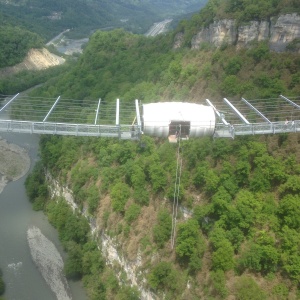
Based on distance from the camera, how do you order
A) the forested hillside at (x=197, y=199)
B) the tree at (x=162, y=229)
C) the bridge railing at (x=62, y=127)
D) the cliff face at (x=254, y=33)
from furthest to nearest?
the cliff face at (x=254, y=33)
the tree at (x=162, y=229)
the bridge railing at (x=62, y=127)
the forested hillside at (x=197, y=199)

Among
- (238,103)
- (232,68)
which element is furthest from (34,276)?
(232,68)

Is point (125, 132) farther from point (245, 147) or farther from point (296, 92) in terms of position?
point (296, 92)

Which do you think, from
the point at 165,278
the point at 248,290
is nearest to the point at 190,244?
the point at 165,278

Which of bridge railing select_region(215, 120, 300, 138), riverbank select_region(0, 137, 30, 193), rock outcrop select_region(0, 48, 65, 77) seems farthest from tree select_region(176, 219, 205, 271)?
rock outcrop select_region(0, 48, 65, 77)

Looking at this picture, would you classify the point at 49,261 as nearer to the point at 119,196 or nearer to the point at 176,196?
the point at 119,196

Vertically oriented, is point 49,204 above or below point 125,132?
below

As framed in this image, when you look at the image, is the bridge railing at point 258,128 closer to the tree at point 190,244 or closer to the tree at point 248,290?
the tree at point 190,244

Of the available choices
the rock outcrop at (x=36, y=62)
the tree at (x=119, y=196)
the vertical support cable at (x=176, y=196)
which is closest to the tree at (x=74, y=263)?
the tree at (x=119, y=196)
